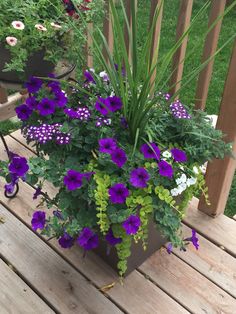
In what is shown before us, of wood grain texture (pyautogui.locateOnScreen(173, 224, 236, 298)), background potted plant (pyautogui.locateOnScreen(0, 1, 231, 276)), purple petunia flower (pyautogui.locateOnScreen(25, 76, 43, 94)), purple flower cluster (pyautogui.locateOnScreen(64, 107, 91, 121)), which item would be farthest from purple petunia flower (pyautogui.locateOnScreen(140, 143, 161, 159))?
wood grain texture (pyautogui.locateOnScreen(173, 224, 236, 298))

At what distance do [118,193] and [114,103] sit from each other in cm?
30

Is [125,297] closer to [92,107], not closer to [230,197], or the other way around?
[92,107]

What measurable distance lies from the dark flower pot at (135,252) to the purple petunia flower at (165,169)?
11.2 inches

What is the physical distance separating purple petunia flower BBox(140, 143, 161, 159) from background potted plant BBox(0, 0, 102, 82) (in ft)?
1.39

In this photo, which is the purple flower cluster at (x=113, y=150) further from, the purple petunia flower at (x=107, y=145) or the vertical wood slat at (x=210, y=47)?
the vertical wood slat at (x=210, y=47)

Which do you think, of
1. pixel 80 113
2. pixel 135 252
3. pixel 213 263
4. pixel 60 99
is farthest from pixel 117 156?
pixel 213 263

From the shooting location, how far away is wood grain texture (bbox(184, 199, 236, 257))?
67.0 inches

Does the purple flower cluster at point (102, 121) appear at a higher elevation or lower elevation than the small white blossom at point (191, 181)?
higher

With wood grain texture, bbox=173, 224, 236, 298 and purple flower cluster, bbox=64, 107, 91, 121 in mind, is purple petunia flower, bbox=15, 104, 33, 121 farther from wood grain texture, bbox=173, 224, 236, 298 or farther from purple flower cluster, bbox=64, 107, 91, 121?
wood grain texture, bbox=173, 224, 236, 298

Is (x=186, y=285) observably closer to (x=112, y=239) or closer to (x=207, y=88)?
(x=112, y=239)

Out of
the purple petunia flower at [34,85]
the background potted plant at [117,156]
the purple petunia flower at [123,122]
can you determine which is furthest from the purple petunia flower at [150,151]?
the purple petunia flower at [34,85]

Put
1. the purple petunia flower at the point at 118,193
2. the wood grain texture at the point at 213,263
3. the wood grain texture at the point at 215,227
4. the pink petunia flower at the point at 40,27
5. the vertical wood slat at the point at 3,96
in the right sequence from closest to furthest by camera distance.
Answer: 1. the purple petunia flower at the point at 118,193
2. the pink petunia flower at the point at 40,27
3. the wood grain texture at the point at 213,263
4. the wood grain texture at the point at 215,227
5. the vertical wood slat at the point at 3,96

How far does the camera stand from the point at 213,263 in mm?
1621

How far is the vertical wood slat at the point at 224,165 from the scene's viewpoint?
1.51m
